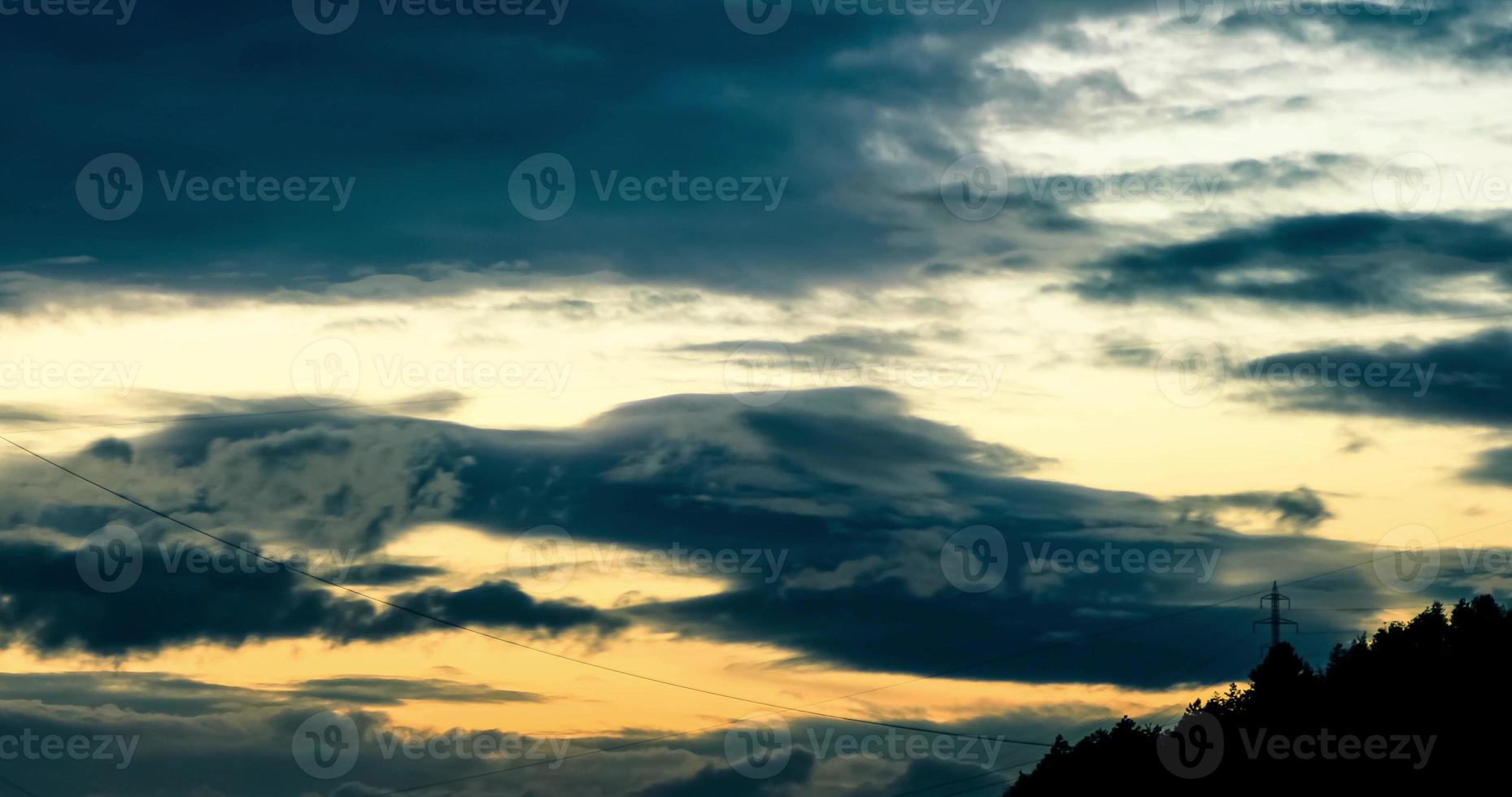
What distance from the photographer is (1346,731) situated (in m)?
100

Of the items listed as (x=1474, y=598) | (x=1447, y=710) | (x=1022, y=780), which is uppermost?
(x=1474, y=598)

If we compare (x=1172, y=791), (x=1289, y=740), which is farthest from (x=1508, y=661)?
(x=1172, y=791)

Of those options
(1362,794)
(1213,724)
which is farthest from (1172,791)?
(1362,794)

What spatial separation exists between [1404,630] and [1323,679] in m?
6.40

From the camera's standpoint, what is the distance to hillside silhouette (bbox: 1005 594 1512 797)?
9288 cm

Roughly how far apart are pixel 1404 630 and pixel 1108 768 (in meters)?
22.2

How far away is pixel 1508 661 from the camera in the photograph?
326 ft

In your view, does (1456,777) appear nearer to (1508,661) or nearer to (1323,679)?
(1508,661)

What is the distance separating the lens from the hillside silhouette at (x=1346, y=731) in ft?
305

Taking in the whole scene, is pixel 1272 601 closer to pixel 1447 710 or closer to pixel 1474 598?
pixel 1474 598

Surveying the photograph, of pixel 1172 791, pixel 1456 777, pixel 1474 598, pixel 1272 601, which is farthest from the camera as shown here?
pixel 1272 601

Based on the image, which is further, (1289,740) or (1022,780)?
(1022,780)

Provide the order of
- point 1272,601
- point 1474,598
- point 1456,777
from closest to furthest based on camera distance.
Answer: point 1456,777 < point 1474,598 < point 1272,601

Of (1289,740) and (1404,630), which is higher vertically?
(1404,630)
